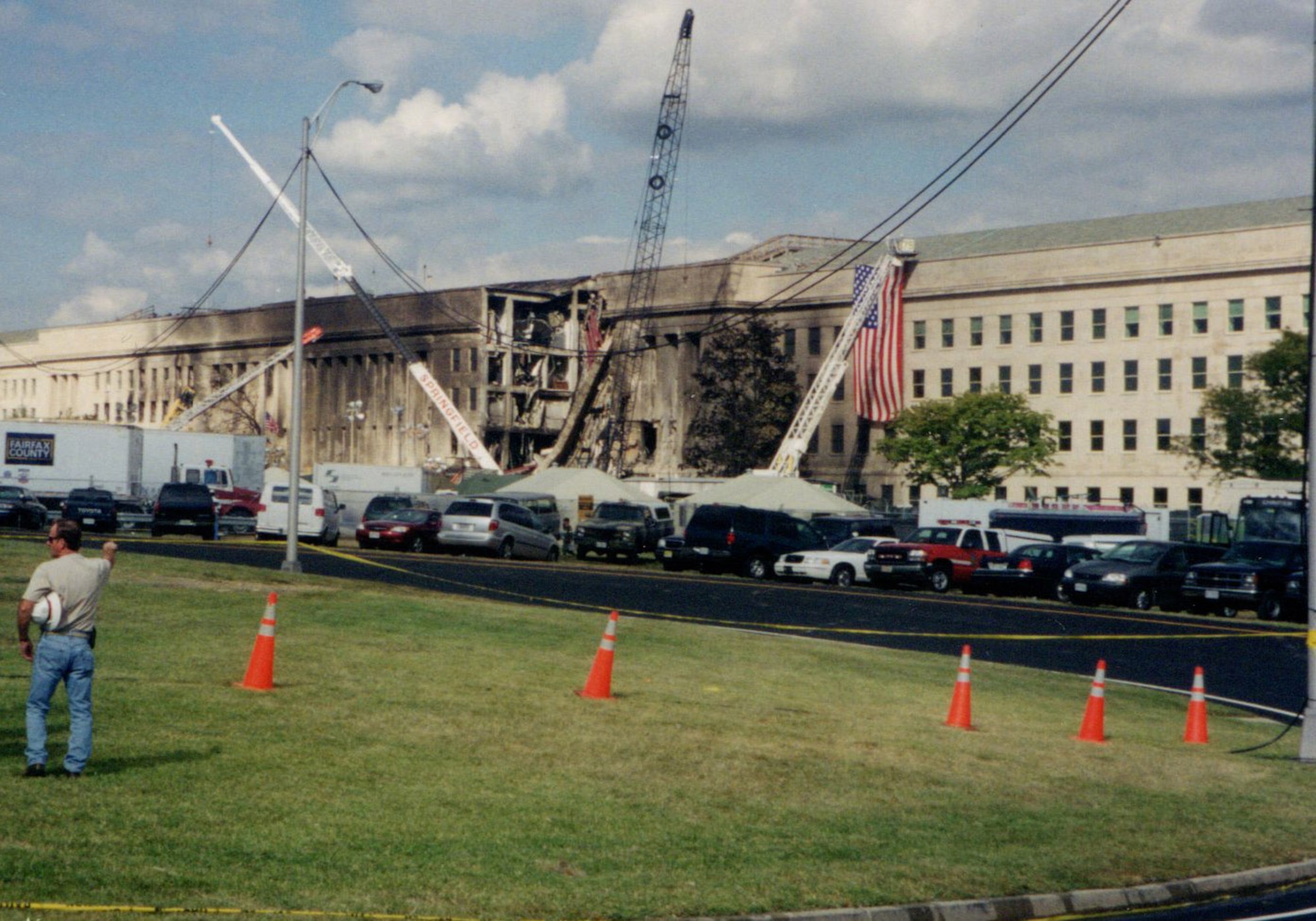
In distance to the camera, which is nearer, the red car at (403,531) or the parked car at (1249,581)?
the parked car at (1249,581)

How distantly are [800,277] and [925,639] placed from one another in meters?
76.0

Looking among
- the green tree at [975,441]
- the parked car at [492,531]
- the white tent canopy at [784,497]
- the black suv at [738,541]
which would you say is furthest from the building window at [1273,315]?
the parked car at [492,531]

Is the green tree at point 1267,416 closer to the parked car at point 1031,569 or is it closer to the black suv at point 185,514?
the parked car at point 1031,569

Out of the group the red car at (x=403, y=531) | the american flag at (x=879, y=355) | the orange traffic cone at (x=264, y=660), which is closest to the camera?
the orange traffic cone at (x=264, y=660)

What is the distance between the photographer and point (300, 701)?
1575 cm

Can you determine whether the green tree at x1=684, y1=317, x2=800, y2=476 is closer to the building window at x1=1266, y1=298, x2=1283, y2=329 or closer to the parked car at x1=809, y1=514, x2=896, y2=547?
the building window at x1=1266, y1=298, x2=1283, y2=329

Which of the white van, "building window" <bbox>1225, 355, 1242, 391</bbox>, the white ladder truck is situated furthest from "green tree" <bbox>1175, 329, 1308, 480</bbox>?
the white van

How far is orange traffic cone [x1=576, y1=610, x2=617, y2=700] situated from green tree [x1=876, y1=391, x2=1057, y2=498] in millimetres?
72763

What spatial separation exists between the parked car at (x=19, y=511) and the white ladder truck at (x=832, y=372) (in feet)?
161

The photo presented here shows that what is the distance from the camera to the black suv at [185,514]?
171 feet

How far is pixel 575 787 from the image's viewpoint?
1296cm

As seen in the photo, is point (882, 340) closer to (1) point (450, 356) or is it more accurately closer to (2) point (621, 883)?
(1) point (450, 356)

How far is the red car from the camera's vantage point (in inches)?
2012

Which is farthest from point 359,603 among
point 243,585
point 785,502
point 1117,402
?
point 1117,402
